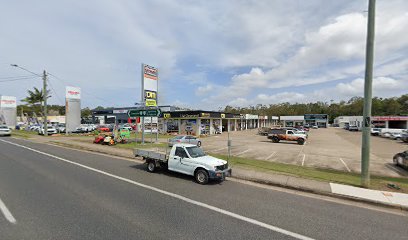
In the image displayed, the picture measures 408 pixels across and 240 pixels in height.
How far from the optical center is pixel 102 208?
586cm

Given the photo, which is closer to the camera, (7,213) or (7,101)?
(7,213)

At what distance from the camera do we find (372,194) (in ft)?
25.4

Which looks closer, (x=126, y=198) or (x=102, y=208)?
(x=102, y=208)

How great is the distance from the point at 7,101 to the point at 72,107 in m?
38.6

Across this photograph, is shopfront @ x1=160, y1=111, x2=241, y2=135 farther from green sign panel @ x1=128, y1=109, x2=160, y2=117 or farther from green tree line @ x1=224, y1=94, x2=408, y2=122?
green tree line @ x1=224, y1=94, x2=408, y2=122

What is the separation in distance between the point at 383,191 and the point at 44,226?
11262 mm

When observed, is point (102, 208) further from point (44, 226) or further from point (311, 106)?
point (311, 106)

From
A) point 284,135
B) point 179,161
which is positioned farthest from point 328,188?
point 284,135

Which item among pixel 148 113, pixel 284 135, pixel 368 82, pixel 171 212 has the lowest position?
pixel 171 212

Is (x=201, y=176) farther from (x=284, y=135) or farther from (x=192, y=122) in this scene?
(x=192, y=122)

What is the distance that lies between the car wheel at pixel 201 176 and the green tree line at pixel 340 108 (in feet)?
303

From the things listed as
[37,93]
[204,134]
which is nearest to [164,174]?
[204,134]

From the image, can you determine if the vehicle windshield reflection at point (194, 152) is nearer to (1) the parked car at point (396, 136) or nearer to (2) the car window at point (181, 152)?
(2) the car window at point (181, 152)

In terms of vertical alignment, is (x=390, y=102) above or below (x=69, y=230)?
above
